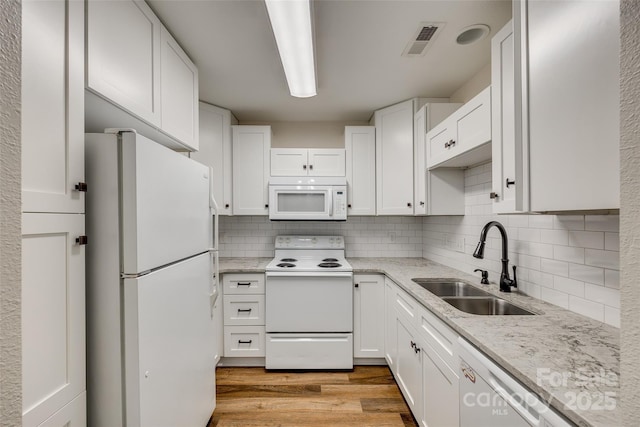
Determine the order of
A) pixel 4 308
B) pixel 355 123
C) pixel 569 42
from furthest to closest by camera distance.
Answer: pixel 355 123
pixel 569 42
pixel 4 308

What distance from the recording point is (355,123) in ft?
10.5

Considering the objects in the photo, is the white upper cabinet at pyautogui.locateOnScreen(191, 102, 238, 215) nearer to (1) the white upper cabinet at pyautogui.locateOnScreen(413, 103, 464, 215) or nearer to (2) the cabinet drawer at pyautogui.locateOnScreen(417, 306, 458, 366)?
(1) the white upper cabinet at pyautogui.locateOnScreen(413, 103, 464, 215)

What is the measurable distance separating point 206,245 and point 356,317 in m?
1.46

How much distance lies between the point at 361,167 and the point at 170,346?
2199 millimetres

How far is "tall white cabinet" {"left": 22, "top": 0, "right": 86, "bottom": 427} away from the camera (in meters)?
0.81

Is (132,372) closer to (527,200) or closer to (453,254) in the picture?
(527,200)

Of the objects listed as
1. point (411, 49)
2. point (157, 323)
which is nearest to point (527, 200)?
point (411, 49)

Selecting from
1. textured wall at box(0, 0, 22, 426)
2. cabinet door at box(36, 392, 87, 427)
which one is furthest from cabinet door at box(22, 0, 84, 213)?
cabinet door at box(36, 392, 87, 427)

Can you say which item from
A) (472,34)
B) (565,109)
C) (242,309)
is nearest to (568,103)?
(565,109)

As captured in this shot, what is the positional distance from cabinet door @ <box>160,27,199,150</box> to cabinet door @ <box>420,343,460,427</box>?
193 centimetres

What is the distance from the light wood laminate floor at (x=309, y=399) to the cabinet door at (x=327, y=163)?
1.84 meters

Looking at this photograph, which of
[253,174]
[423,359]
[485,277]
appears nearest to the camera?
[423,359]

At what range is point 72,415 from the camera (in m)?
0.95

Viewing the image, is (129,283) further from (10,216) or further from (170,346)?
(10,216)
